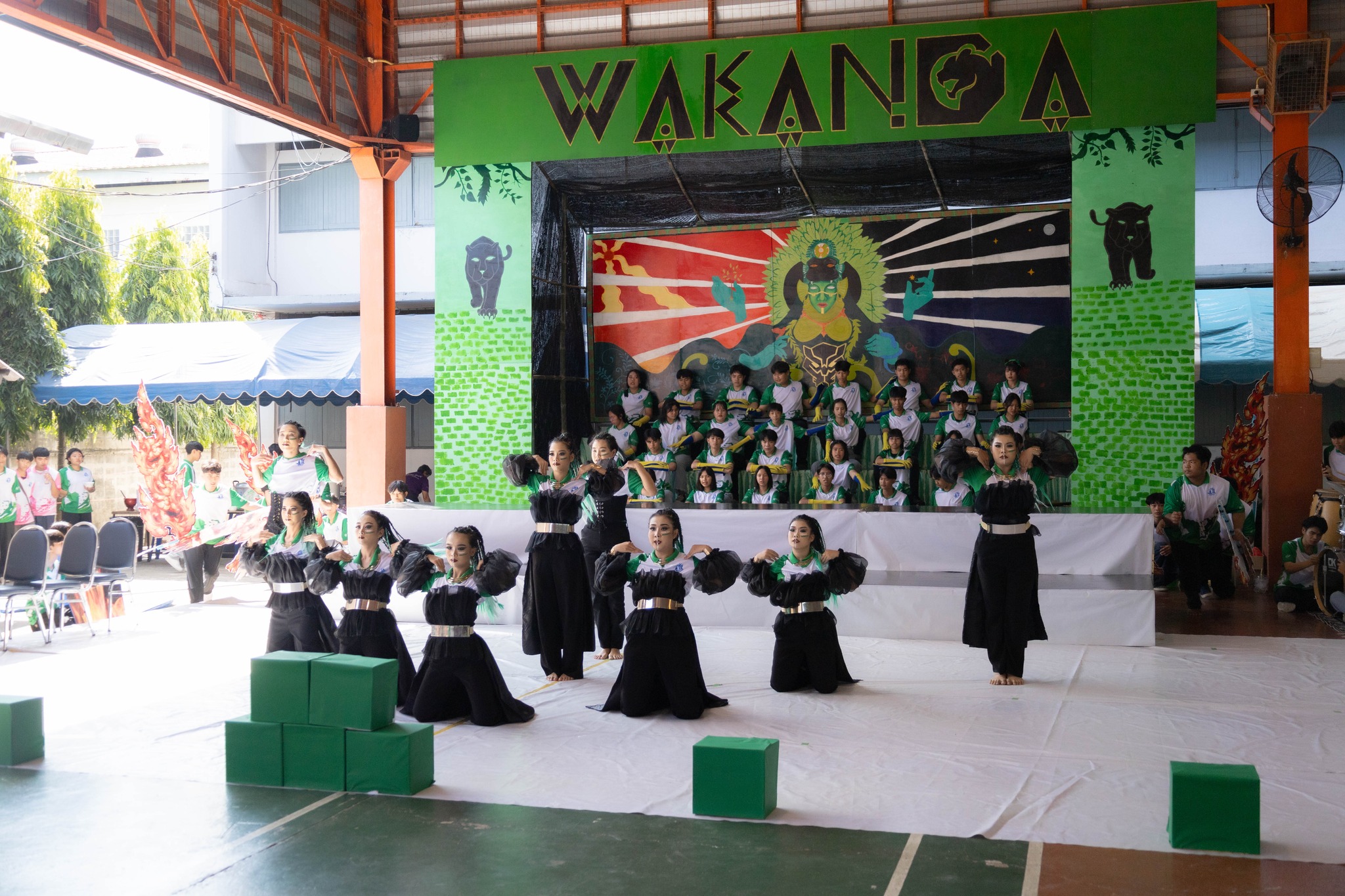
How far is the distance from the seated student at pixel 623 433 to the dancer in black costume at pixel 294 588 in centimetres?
622

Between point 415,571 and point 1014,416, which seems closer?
point 415,571

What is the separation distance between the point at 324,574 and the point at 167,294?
652 inches

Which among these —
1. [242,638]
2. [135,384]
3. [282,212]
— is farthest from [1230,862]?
[282,212]

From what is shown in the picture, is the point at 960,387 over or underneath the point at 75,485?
over

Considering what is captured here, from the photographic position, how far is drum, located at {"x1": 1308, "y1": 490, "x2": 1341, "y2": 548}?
369 inches

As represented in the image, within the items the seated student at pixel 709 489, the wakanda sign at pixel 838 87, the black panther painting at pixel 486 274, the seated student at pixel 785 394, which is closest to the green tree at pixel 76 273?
the black panther painting at pixel 486 274

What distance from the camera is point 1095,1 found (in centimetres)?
1090

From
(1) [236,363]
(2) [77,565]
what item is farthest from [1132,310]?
(1) [236,363]

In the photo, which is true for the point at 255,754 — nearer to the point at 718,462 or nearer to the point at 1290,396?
the point at 718,462

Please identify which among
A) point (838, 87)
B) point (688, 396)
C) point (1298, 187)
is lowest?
point (688, 396)

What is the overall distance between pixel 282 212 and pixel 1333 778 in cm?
1775

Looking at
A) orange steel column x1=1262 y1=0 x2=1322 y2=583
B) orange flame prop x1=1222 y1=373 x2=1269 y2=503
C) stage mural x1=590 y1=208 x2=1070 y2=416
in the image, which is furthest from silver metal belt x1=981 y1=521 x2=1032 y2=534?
stage mural x1=590 y1=208 x2=1070 y2=416

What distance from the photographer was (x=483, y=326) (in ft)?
39.2

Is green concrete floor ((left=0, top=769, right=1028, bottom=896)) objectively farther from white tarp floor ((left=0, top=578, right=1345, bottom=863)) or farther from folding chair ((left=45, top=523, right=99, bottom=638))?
folding chair ((left=45, top=523, right=99, bottom=638))
